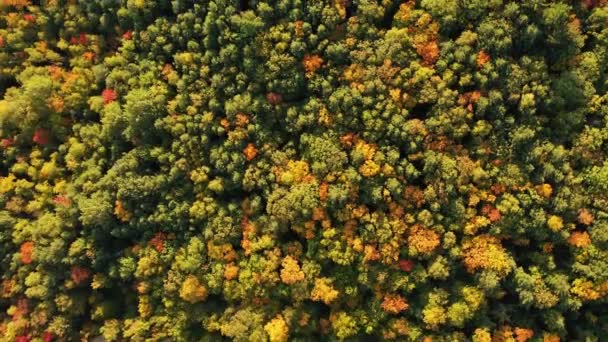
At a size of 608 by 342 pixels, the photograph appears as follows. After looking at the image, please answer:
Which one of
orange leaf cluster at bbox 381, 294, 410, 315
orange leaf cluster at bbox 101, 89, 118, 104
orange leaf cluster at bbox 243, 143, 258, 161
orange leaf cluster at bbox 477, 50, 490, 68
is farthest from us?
orange leaf cluster at bbox 101, 89, 118, 104

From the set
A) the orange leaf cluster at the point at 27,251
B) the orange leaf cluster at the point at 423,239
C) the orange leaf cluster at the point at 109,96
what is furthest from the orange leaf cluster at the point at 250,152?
the orange leaf cluster at the point at 27,251

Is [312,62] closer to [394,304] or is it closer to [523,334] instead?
[394,304]

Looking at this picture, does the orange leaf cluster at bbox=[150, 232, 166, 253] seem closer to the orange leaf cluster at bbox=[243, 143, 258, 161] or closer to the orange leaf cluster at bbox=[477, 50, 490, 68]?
the orange leaf cluster at bbox=[243, 143, 258, 161]

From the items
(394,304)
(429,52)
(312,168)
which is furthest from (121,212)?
(429,52)

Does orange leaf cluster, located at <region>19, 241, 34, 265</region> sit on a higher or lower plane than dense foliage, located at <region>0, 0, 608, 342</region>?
lower

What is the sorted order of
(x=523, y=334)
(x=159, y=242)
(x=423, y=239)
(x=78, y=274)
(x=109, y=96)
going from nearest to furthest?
(x=423, y=239) < (x=523, y=334) < (x=109, y=96) < (x=159, y=242) < (x=78, y=274)

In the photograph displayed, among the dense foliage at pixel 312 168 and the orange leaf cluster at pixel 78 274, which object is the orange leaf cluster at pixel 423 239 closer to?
the dense foliage at pixel 312 168

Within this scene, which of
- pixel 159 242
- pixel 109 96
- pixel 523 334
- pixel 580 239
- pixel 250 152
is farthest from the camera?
pixel 159 242

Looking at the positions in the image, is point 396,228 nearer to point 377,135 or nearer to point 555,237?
point 377,135

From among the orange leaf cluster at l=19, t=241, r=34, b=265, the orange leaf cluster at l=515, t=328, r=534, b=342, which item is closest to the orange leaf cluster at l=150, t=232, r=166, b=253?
the orange leaf cluster at l=19, t=241, r=34, b=265
